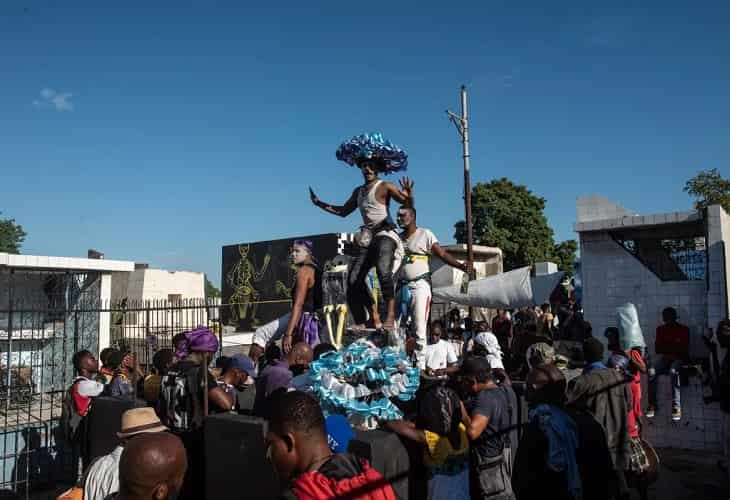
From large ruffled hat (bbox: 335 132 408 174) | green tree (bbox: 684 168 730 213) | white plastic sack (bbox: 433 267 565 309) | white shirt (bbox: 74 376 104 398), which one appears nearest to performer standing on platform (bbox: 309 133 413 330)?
large ruffled hat (bbox: 335 132 408 174)

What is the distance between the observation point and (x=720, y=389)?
6.17 m

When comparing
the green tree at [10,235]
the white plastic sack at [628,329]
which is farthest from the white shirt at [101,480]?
the green tree at [10,235]

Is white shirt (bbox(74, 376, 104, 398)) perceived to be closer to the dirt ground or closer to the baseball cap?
the baseball cap

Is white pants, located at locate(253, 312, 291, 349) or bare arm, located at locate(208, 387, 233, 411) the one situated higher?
white pants, located at locate(253, 312, 291, 349)

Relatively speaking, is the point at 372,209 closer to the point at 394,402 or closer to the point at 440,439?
the point at 394,402

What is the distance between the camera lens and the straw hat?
345cm

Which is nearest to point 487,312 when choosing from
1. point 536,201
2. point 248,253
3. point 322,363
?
point 322,363

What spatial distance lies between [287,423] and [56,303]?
14.9 m

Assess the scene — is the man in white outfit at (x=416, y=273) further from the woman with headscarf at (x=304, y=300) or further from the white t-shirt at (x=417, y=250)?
the woman with headscarf at (x=304, y=300)

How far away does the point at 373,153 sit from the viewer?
248 inches

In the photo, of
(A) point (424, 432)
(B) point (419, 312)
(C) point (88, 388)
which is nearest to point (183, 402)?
(A) point (424, 432)

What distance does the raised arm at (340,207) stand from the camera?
264 inches

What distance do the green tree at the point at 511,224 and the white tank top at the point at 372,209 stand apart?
1129 inches

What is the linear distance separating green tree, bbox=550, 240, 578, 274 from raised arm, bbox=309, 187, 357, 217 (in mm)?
31325
